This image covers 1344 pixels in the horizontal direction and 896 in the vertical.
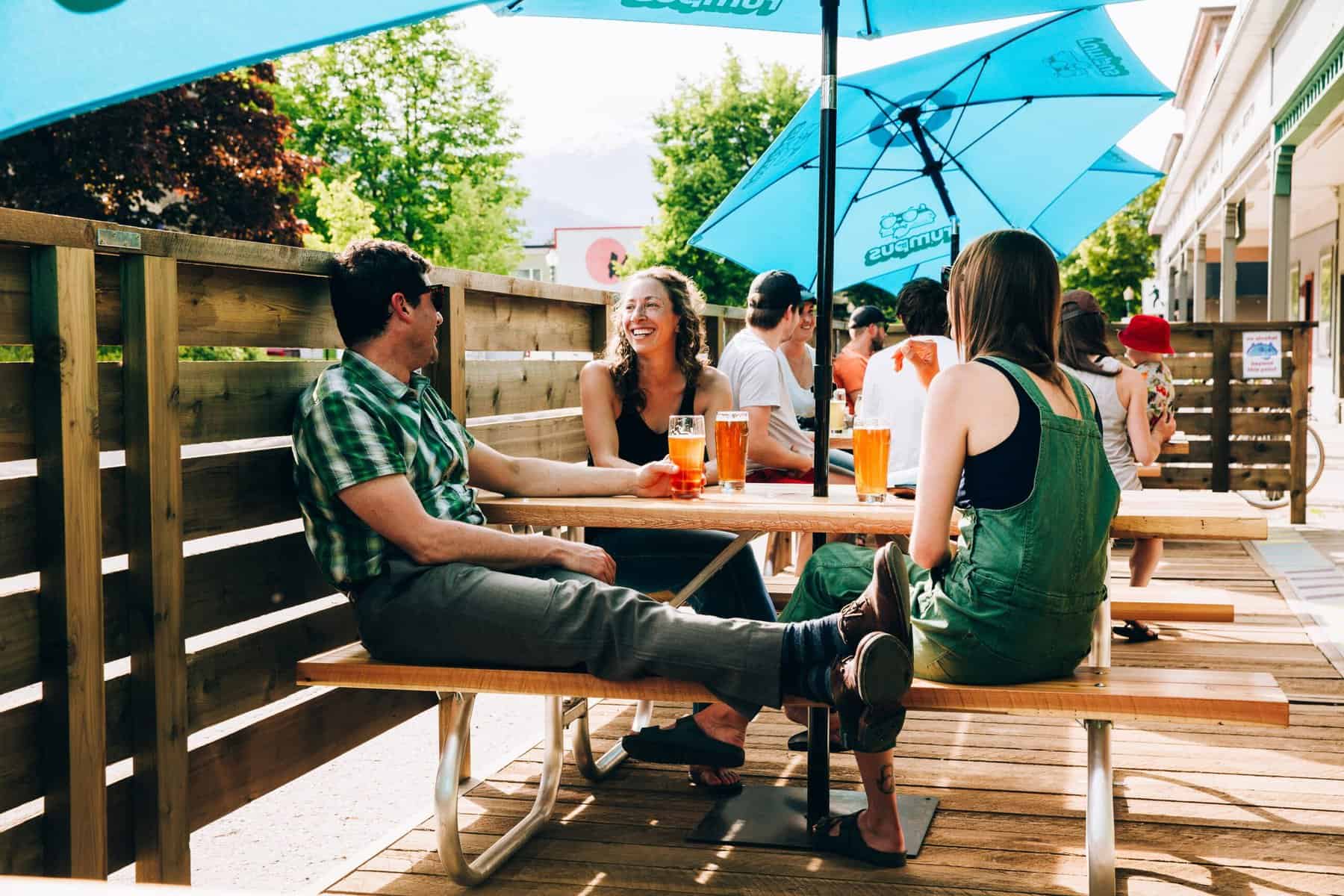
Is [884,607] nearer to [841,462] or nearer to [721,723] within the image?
[721,723]

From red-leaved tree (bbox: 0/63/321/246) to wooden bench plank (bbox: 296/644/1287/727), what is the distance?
1865cm

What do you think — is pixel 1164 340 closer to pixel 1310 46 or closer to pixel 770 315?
pixel 770 315

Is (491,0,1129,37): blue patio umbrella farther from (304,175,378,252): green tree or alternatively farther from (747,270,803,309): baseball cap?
(304,175,378,252): green tree

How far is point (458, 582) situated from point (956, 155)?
192 inches

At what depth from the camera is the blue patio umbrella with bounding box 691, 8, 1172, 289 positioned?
223 inches

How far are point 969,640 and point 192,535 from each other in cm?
170

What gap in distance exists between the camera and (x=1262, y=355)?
8.80m

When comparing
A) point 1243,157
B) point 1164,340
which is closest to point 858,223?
point 1164,340

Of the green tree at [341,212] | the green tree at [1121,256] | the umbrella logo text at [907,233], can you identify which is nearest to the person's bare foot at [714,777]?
the umbrella logo text at [907,233]

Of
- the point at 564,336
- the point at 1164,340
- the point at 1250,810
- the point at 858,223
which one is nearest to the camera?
the point at 1250,810

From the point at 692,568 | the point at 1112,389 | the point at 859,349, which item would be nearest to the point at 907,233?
the point at 859,349

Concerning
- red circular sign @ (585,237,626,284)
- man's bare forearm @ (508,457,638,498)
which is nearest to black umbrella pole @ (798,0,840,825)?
man's bare forearm @ (508,457,638,498)

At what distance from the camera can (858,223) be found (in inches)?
291

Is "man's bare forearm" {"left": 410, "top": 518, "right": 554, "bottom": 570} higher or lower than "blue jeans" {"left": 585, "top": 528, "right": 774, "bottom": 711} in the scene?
higher
